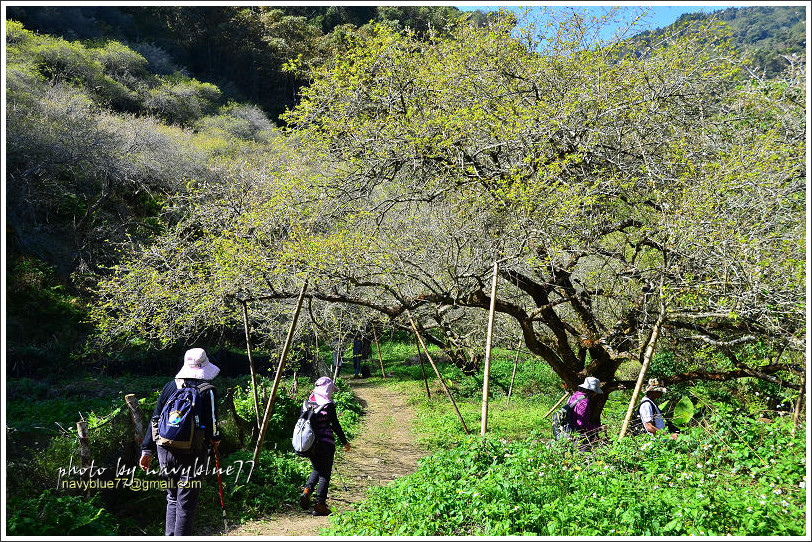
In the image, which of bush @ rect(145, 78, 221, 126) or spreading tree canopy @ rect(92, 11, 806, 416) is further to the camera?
bush @ rect(145, 78, 221, 126)

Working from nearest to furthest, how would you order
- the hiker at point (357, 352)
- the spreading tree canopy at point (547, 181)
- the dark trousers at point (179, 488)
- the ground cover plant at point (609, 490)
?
1. the ground cover plant at point (609, 490)
2. the dark trousers at point (179, 488)
3. the spreading tree canopy at point (547, 181)
4. the hiker at point (357, 352)

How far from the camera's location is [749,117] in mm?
9320

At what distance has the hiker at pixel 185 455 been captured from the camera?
4.57 m

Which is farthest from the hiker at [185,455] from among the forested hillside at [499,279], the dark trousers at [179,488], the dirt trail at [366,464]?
the dirt trail at [366,464]

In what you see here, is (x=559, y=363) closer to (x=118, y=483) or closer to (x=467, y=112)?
(x=467, y=112)

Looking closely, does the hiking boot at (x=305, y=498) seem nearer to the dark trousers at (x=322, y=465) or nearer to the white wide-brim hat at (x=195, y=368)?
the dark trousers at (x=322, y=465)

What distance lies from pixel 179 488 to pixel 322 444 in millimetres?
1800

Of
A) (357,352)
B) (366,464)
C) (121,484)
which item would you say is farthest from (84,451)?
(357,352)

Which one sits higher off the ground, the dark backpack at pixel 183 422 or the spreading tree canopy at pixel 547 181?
the spreading tree canopy at pixel 547 181

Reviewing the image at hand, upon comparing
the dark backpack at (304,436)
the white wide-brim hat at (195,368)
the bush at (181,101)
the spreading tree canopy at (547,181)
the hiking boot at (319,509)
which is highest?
the bush at (181,101)

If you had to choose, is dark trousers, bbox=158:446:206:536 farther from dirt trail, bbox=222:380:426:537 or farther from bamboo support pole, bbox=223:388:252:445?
bamboo support pole, bbox=223:388:252:445

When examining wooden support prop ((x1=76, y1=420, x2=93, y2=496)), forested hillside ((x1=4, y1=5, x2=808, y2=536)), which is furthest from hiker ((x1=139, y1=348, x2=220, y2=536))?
wooden support prop ((x1=76, y1=420, x2=93, y2=496))

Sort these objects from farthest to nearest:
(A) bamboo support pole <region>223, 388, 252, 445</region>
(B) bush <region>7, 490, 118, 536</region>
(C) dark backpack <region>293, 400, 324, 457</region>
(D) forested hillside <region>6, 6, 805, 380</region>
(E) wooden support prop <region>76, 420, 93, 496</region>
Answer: (D) forested hillside <region>6, 6, 805, 380</region>
(A) bamboo support pole <region>223, 388, 252, 445</region>
(C) dark backpack <region>293, 400, 324, 457</region>
(E) wooden support prop <region>76, 420, 93, 496</region>
(B) bush <region>7, 490, 118, 536</region>

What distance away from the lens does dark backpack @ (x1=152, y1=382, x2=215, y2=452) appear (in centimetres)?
458
